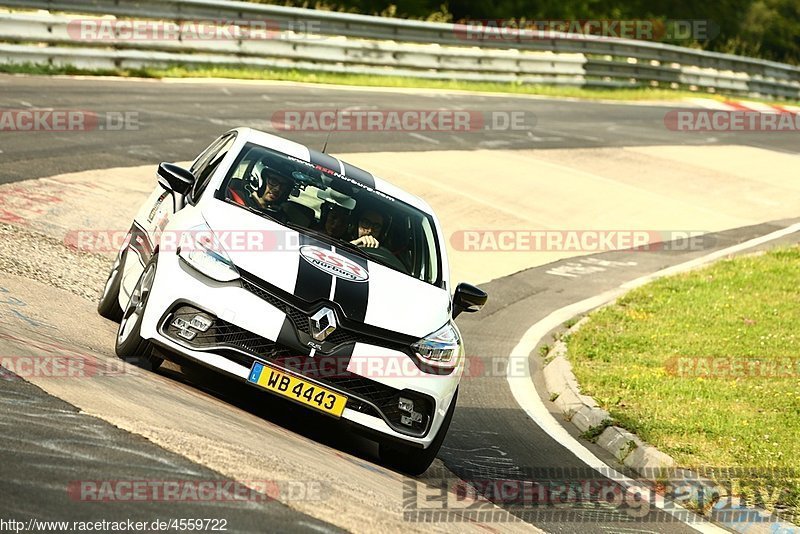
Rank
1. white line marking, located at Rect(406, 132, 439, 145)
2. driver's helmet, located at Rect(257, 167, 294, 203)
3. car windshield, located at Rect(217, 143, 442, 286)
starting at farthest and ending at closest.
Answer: white line marking, located at Rect(406, 132, 439, 145), driver's helmet, located at Rect(257, 167, 294, 203), car windshield, located at Rect(217, 143, 442, 286)

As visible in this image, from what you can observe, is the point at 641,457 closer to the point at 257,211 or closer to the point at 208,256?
the point at 257,211

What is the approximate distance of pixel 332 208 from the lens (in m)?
8.30

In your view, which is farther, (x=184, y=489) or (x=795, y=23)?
(x=795, y=23)

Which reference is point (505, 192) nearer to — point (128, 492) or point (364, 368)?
point (364, 368)

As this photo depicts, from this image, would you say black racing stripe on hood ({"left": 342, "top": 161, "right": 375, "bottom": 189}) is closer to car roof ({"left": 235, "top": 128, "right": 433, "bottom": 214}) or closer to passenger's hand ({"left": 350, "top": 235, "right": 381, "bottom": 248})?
car roof ({"left": 235, "top": 128, "right": 433, "bottom": 214})

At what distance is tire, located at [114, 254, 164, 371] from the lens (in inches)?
291

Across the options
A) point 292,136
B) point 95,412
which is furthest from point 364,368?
point 292,136

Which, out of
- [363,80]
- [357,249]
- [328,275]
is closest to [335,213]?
[357,249]

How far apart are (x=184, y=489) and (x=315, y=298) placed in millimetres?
1983

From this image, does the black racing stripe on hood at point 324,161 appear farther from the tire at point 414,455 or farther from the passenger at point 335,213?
the tire at point 414,455

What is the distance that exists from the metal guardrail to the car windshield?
14364mm

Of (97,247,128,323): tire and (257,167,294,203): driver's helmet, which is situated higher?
(257,167,294,203): driver's helmet

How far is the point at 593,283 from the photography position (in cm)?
1534

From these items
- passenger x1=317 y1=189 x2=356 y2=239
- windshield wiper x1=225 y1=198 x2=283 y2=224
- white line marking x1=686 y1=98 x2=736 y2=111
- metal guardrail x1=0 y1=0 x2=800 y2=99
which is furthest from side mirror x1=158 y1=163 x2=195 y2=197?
→ white line marking x1=686 y1=98 x2=736 y2=111
